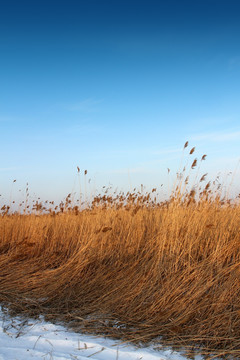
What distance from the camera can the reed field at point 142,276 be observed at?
2.71 metres

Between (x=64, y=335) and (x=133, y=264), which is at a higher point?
(x=133, y=264)

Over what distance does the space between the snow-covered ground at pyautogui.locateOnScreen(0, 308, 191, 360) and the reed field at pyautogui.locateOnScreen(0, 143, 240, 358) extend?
11 centimetres

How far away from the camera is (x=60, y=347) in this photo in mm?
2402

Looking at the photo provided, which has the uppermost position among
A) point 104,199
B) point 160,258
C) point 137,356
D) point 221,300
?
point 104,199

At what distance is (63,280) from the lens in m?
3.80

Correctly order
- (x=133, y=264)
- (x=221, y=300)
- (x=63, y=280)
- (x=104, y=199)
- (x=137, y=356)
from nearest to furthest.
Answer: (x=137, y=356) < (x=221, y=300) < (x=63, y=280) < (x=133, y=264) < (x=104, y=199)

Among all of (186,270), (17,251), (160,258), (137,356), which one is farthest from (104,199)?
(137,356)

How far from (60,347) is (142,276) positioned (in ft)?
4.76

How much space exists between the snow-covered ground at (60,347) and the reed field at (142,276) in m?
0.11

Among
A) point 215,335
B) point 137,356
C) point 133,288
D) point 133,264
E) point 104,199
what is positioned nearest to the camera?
point 137,356

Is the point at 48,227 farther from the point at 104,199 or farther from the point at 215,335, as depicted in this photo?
the point at 215,335

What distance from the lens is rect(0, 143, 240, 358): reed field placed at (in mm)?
2711

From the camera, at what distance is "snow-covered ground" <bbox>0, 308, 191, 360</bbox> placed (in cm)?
227

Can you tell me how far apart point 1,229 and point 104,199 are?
2072 mm
